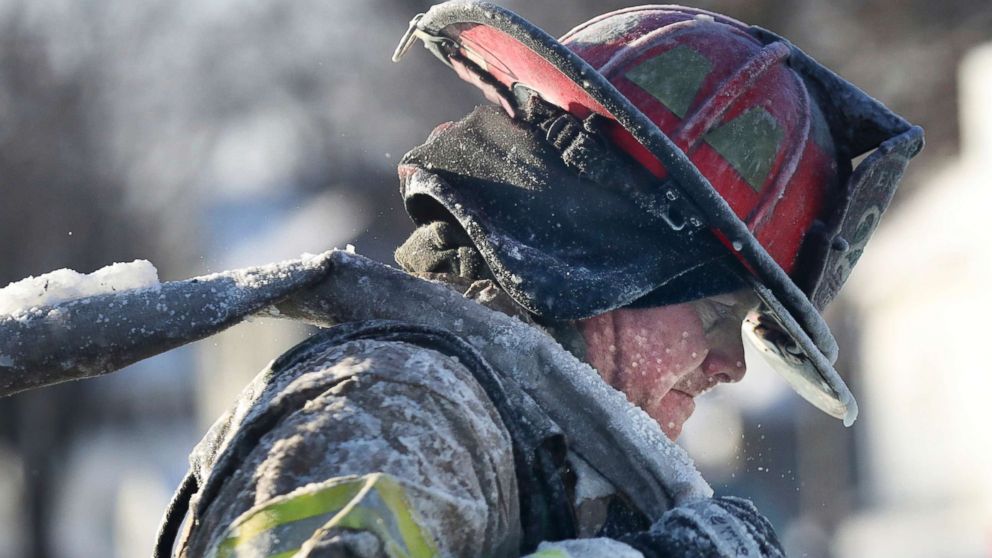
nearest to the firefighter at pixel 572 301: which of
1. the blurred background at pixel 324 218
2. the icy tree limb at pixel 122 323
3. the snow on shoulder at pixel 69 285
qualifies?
the icy tree limb at pixel 122 323

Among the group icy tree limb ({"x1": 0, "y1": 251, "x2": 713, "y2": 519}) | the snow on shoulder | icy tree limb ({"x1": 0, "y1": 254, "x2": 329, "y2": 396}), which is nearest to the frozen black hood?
icy tree limb ({"x1": 0, "y1": 251, "x2": 713, "y2": 519})

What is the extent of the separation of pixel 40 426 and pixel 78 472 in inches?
15.8

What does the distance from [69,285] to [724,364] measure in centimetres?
122

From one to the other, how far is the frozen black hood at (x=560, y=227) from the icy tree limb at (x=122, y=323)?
359 mm

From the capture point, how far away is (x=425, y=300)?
8.14 feet

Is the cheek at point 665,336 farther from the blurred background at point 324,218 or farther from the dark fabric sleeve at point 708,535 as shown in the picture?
the blurred background at point 324,218

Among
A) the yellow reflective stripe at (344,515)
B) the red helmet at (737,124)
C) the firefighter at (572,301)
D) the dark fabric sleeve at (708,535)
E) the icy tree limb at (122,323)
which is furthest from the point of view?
the red helmet at (737,124)

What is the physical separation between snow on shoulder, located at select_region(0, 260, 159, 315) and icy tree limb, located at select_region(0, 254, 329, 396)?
0.02 meters

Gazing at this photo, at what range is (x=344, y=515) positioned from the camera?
1918mm

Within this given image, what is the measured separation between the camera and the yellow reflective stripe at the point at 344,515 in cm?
192

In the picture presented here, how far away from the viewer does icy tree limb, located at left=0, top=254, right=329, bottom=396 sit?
2.29 metres

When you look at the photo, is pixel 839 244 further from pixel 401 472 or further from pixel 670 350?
pixel 401 472

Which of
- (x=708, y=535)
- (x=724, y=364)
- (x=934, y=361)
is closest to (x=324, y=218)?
(x=934, y=361)

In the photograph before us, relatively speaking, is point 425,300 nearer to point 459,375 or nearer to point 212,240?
point 459,375
